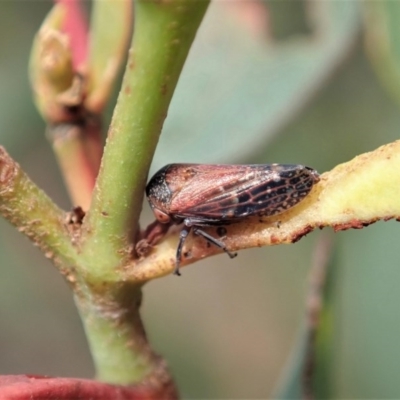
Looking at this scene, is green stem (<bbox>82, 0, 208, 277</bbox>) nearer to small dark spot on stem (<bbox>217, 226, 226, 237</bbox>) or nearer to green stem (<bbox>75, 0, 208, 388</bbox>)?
green stem (<bbox>75, 0, 208, 388</bbox>)

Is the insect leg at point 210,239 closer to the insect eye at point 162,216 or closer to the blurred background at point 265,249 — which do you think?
the insect eye at point 162,216

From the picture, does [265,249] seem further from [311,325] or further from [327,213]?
[327,213]

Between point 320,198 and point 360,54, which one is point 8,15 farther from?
point 320,198

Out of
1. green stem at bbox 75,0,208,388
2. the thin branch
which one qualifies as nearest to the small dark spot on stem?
green stem at bbox 75,0,208,388

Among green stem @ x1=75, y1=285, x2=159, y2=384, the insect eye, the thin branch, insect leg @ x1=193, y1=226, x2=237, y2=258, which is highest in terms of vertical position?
the insect eye

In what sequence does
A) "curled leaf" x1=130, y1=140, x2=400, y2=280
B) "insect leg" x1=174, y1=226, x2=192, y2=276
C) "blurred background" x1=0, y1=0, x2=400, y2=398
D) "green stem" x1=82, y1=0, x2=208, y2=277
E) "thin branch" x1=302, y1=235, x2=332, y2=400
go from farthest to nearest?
"blurred background" x1=0, y1=0, x2=400, y2=398 < "thin branch" x1=302, y1=235, x2=332, y2=400 < "insect leg" x1=174, y1=226, x2=192, y2=276 < "curled leaf" x1=130, y1=140, x2=400, y2=280 < "green stem" x1=82, y1=0, x2=208, y2=277

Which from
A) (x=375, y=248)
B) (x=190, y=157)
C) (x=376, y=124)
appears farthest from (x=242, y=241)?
(x=376, y=124)

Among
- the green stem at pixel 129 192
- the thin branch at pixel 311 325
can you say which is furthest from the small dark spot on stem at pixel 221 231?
the thin branch at pixel 311 325
